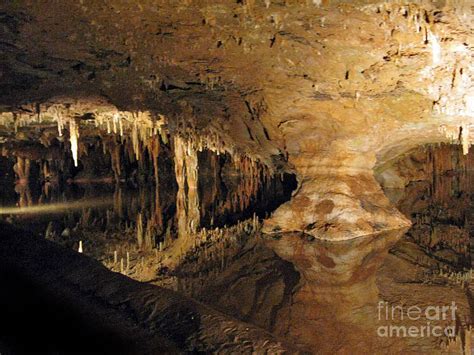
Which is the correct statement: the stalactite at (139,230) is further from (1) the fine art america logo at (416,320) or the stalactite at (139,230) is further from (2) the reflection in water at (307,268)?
(1) the fine art america logo at (416,320)

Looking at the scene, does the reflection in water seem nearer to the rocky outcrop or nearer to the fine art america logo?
the fine art america logo

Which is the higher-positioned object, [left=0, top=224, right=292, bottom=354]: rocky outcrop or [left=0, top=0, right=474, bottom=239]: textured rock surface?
[left=0, top=0, right=474, bottom=239]: textured rock surface

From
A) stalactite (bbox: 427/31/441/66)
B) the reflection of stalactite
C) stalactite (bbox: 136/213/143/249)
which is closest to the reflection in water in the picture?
stalactite (bbox: 136/213/143/249)

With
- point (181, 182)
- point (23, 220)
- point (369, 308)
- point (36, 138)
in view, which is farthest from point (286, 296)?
point (36, 138)

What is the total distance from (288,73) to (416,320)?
13.0 ft

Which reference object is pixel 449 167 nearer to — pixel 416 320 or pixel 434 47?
pixel 434 47

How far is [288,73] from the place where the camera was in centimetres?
623

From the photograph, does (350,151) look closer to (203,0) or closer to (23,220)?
(203,0)

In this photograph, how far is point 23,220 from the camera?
9.34 metres

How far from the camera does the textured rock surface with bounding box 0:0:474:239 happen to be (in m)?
4.60

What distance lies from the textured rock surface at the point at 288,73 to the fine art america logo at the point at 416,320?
2754 millimetres

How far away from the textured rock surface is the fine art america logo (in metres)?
2.75

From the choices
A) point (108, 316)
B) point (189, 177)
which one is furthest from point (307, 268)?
point (189, 177)

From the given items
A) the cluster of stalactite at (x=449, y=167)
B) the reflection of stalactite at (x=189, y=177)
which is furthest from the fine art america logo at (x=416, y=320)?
the cluster of stalactite at (x=449, y=167)
